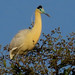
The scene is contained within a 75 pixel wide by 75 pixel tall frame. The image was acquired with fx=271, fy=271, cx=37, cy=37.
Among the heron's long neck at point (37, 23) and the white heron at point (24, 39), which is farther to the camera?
the heron's long neck at point (37, 23)

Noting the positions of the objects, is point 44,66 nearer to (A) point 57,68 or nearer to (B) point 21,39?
(A) point 57,68

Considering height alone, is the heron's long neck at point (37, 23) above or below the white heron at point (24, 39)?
Result: above

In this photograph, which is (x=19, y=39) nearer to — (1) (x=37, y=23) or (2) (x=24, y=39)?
(2) (x=24, y=39)

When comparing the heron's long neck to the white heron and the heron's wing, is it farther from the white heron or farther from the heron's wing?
the heron's wing

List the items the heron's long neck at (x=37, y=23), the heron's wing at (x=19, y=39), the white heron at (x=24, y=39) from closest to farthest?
the white heron at (x=24, y=39) < the heron's wing at (x=19, y=39) < the heron's long neck at (x=37, y=23)

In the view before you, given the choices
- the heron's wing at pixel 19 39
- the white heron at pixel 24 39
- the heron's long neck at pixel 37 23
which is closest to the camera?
the white heron at pixel 24 39

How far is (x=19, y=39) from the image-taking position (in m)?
9.64

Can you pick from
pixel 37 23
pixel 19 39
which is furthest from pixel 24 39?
pixel 37 23

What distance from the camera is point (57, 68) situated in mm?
7191

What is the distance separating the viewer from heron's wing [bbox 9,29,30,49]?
9.55 meters

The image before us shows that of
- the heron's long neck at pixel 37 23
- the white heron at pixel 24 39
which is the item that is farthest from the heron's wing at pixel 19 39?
the heron's long neck at pixel 37 23

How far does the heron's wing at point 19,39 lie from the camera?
9.55 meters

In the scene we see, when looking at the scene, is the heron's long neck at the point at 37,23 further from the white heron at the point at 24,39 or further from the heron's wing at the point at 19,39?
the heron's wing at the point at 19,39

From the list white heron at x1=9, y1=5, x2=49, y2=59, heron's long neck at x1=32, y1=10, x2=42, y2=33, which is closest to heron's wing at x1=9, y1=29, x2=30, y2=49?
white heron at x1=9, y1=5, x2=49, y2=59
